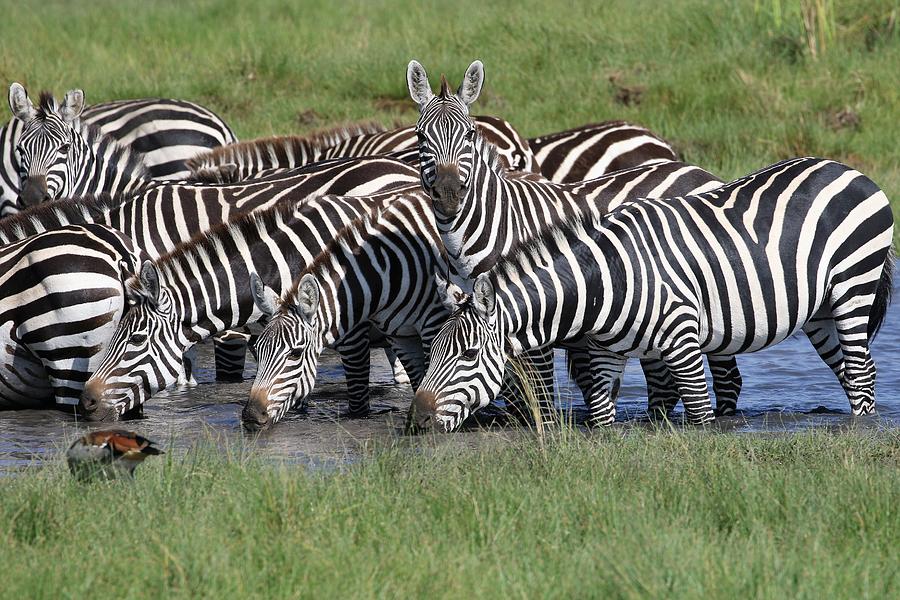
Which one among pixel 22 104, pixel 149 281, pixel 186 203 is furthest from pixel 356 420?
pixel 22 104

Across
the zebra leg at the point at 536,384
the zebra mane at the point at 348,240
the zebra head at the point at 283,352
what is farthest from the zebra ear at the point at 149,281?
the zebra leg at the point at 536,384

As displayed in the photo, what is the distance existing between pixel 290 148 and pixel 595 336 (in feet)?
12.9

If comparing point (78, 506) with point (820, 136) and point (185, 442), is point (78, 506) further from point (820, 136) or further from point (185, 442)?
point (820, 136)

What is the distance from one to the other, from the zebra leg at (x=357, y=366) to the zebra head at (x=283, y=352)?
732 millimetres

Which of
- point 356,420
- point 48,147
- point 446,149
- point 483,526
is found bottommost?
point 356,420

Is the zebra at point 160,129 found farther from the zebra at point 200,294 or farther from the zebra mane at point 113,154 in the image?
the zebra at point 200,294

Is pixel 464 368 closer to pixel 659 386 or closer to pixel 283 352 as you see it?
pixel 283 352

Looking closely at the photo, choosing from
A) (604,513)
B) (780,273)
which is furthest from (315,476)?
(780,273)

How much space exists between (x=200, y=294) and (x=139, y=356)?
0.48 metres

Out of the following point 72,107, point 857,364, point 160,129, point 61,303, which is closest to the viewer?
point 857,364

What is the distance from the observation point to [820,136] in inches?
490

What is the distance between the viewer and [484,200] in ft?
22.3

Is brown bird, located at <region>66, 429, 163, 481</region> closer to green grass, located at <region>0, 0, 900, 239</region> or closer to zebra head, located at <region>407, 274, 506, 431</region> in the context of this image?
zebra head, located at <region>407, 274, 506, 431</region>

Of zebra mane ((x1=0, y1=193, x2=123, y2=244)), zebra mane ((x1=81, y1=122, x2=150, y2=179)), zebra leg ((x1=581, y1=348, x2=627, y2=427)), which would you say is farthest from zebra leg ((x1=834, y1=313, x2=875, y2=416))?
zebra mane ((x1=81, y1=122, x2=150, y2=179))
